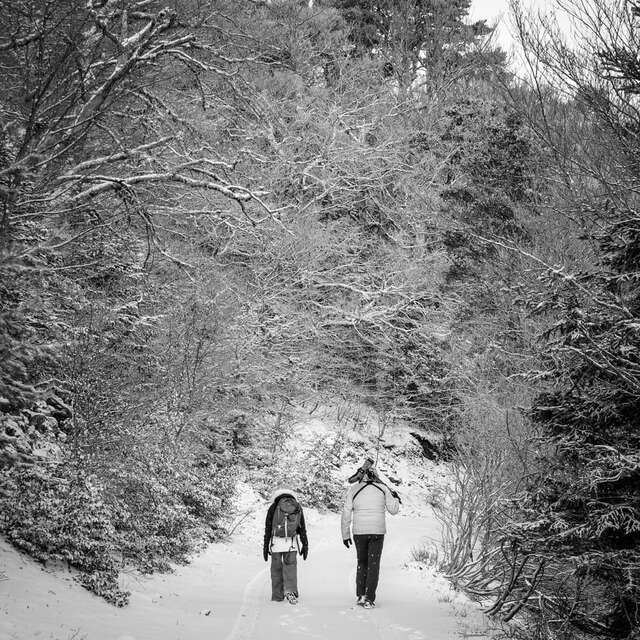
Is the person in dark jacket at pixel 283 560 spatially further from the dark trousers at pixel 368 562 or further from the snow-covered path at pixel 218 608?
the dark trousers at pixel 368 562

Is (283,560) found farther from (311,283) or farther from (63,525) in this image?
(311,283)

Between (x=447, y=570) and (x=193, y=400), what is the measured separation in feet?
19.8

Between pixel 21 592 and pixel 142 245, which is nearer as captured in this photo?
pixel 21 592

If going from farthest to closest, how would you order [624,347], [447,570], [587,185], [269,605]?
[447,570] < [269,605] < [587,185] < [624,347]

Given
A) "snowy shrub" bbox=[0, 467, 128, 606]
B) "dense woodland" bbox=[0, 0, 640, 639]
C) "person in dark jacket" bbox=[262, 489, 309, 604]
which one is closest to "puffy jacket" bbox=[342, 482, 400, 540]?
"person in dark jacket" bbox=[262, 489, 309, 604]

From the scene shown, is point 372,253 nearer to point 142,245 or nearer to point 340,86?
point 340,86

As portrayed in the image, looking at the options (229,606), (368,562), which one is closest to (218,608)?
(229,606)

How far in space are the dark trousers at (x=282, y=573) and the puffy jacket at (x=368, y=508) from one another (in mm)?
726

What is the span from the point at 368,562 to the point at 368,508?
0.61 m

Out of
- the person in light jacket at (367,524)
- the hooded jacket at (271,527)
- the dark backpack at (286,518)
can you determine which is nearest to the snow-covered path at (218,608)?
the person in light jacket at (367,524)

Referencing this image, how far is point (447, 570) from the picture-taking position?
10.2 m

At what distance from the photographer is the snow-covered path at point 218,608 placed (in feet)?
19.8

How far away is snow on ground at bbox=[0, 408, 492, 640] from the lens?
607cm

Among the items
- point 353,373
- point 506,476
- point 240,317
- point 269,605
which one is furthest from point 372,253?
point 269,605
